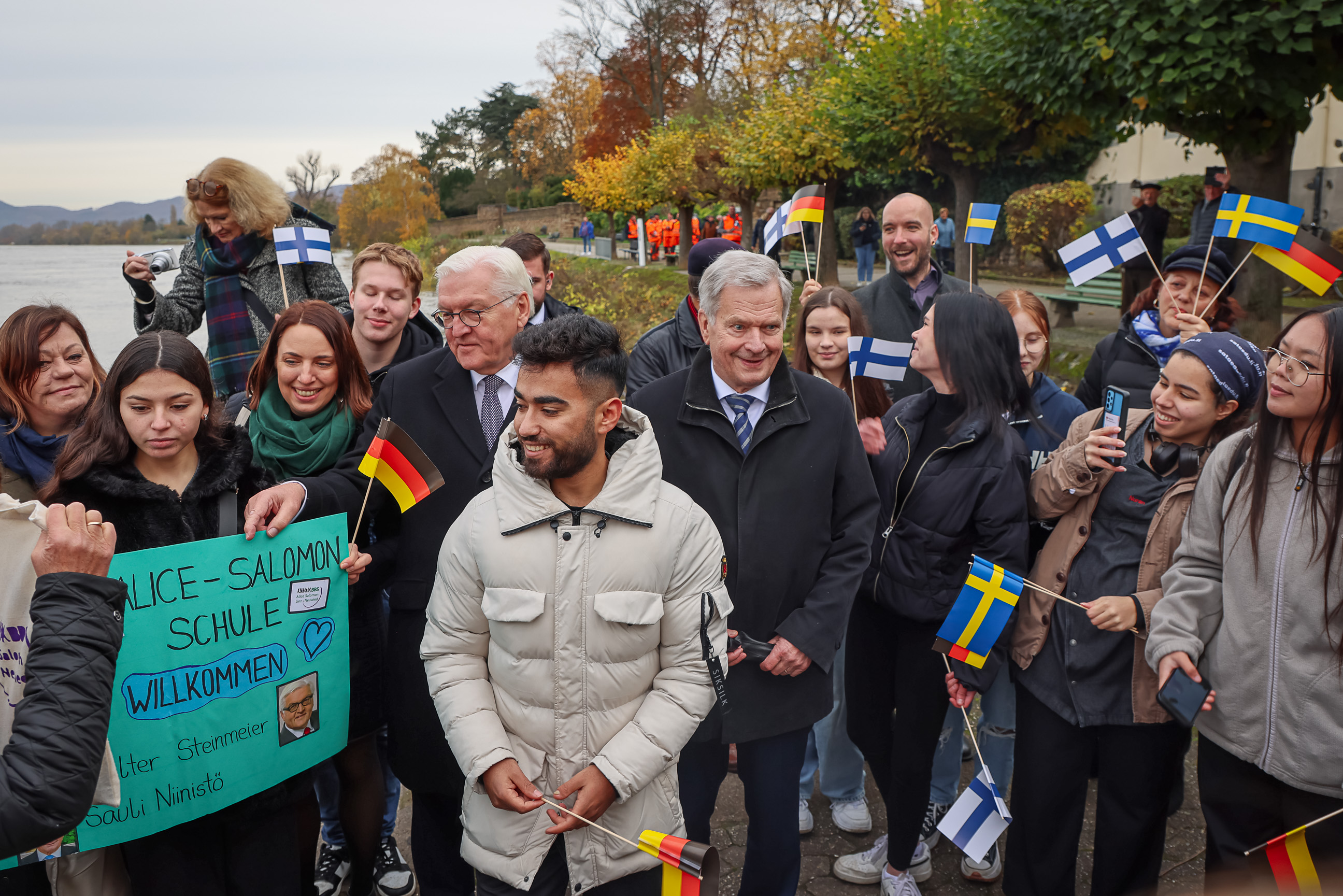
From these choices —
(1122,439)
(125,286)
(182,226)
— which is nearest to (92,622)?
(1122,439)

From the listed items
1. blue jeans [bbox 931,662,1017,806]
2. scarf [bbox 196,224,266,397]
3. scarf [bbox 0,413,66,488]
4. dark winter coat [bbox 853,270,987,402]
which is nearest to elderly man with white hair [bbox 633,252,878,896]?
blue jeans [bbox 931,662,1017,806]

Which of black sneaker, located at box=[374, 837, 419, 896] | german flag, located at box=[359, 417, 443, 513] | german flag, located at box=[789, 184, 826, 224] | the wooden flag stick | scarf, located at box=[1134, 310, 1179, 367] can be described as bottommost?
black sneaker, located at box=[374, 837, 419, 896]

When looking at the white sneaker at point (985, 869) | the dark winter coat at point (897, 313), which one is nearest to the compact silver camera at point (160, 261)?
the dark winter coat at point (897, 313)

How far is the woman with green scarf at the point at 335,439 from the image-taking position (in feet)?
9.91

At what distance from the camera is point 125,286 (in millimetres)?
9445

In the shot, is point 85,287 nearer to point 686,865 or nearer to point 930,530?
point 930,530

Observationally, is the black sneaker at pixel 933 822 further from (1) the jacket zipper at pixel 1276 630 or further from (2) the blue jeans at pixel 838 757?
(1) the jacket zipper at pixel 1276 630

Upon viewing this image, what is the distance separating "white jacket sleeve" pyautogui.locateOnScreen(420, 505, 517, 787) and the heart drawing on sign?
573 mm

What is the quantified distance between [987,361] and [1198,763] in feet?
4.46

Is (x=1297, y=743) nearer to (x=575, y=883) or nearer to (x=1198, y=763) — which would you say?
(x=1198, y=763)

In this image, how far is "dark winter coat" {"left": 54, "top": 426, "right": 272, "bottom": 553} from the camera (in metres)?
2.39

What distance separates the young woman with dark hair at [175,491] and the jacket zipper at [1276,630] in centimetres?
270

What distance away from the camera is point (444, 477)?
294cm

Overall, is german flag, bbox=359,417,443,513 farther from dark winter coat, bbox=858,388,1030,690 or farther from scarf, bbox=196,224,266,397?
scarf, bbox=196,224,266,397
